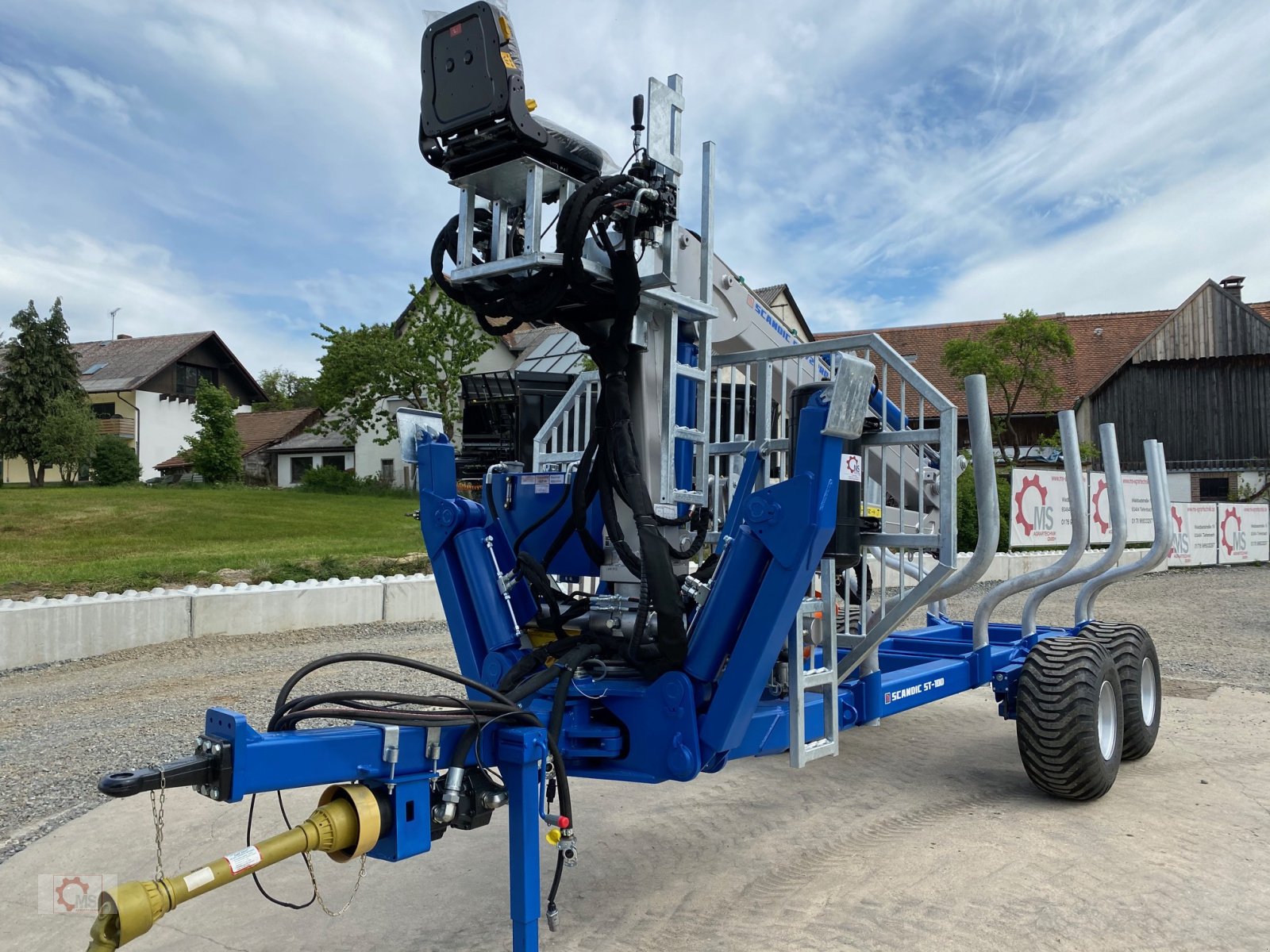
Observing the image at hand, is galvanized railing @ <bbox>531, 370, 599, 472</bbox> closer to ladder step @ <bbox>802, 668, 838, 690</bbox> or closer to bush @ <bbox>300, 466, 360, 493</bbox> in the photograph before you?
ladder step @ <bbox>802, 668, 838, 690</bbox>

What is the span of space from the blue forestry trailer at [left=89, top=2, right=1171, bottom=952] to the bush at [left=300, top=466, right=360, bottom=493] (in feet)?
107

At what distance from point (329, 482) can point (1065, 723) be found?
33.9 metres

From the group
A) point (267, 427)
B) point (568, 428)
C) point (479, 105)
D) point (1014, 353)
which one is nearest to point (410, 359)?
point (1014, 353)

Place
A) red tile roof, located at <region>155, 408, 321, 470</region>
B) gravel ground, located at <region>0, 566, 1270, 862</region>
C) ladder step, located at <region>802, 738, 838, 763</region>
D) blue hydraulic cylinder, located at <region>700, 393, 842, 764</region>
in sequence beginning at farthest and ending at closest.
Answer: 1. red tile roof, located at <region>155, 408, 321, 470</region>
2. gravel ground, located at <region>0, 566, 1270, 862</region>
3. ladder step, located at <region>802, 738, 838, 763</region>
4. blue hydraulic cylinder, located at <region>700, 393, 842, 764</region>

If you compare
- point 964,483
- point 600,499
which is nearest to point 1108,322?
point 964,483

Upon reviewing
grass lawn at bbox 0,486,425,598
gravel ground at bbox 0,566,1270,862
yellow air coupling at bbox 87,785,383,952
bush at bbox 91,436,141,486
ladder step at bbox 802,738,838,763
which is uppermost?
bush at bbox 91,436,141,486

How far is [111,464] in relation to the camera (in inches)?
1387

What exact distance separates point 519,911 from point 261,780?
0.83 metres

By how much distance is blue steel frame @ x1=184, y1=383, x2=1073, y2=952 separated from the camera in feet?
8.92

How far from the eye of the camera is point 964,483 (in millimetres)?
18703

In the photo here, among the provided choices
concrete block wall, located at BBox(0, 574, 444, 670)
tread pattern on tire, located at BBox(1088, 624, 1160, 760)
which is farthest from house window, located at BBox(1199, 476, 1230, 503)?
tread pattern on tire, located at BBox(1088, 624, 1160, 760)

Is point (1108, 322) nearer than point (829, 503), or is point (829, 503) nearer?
point (829, 503)

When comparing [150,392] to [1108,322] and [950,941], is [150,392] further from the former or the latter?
[950,941]

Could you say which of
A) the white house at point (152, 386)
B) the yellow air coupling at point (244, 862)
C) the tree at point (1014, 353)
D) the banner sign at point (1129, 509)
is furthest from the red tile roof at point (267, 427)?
the yellow air coupling at point (244, 862)
